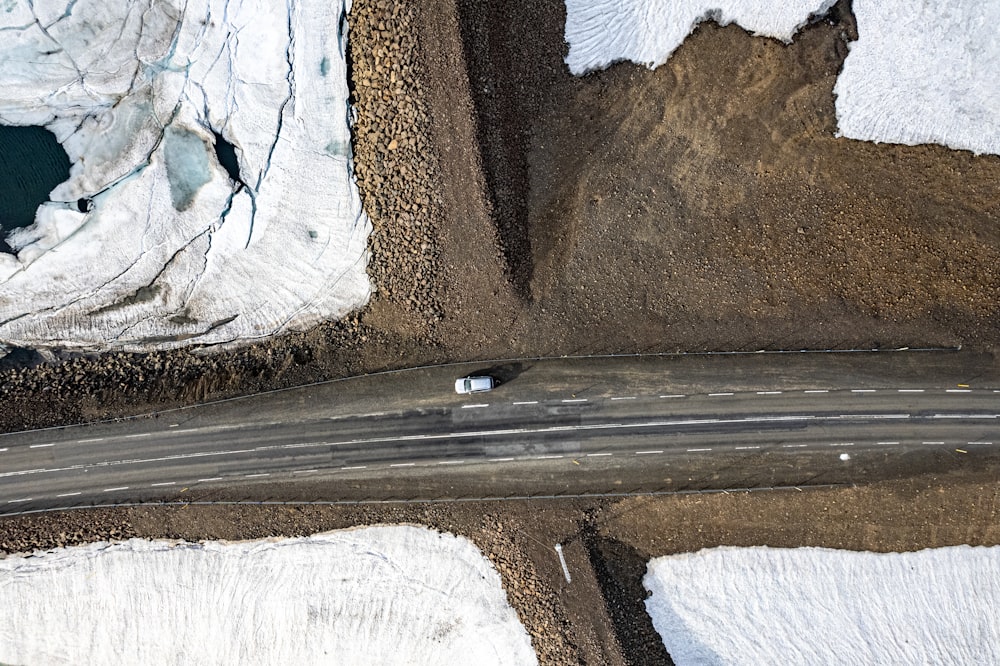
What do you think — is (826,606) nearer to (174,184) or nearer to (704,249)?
(704,249)

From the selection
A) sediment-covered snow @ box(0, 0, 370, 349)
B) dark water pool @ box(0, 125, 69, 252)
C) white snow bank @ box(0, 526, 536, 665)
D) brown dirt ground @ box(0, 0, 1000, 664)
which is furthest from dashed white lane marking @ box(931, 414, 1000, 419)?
dark water pool @ box(0, 125, 69, 252)

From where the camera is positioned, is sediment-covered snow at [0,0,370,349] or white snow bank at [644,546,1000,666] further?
sediment-covered snow at [0,0,370,349]

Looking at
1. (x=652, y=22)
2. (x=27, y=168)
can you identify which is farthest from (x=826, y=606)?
(x=27, y=168)

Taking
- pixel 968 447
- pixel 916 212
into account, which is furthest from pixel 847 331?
pixel 968 447

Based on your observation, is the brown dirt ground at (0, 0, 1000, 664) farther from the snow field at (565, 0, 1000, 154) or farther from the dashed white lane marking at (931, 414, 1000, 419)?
the dashed white lane marking at (931, 414, 1000, 419)

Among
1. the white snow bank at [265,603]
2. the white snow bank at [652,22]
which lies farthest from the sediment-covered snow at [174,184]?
the white snow bank at [652,22]

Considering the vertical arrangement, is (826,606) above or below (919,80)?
below
